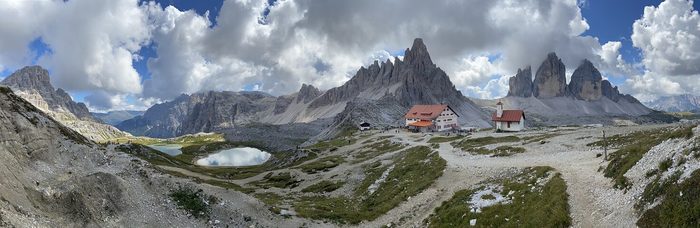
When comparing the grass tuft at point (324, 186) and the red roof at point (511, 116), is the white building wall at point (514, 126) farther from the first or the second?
the grass tuft at point (324, 186)

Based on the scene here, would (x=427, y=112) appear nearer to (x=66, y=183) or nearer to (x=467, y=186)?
(x=467, y=186)

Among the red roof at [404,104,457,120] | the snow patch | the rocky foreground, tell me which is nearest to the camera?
the rocky foreground

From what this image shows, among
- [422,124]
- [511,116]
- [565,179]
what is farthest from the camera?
[422,124]

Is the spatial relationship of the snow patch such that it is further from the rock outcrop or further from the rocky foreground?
the rock outcrop

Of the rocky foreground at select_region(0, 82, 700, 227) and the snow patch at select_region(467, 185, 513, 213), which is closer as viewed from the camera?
the rocky foreground at select_region(0, 82, 700, 227)

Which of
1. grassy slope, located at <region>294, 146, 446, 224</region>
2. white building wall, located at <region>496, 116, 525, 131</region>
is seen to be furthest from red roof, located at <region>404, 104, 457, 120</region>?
grassy slope, located at <region>294, 146, 446, 224</region>

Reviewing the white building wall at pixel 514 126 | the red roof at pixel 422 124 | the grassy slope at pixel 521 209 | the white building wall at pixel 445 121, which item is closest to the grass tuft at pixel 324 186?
the grassy slope at pixel 521 209

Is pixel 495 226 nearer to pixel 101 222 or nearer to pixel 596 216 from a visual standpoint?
pixel 596 216

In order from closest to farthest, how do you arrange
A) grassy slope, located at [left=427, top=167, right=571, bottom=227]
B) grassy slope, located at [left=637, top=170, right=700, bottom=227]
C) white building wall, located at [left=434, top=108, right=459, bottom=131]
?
grassy slope, located at [left=637, top=170, right=700, bottom=227] < grassy slope, located at [left=427, top=167, right=571, bottom=227] < white building wall, located at [left=434, top=108, right=459, bottom=131]

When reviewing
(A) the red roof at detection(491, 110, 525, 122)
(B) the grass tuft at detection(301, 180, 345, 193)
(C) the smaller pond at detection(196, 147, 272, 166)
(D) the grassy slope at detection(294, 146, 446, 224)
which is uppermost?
(A) the red roof at detection(491, 110, 525, 122)

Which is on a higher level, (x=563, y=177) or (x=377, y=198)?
(x=563, y=177)

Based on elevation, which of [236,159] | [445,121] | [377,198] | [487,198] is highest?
[445,121]

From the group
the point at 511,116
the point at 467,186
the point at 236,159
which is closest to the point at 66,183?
the point at 467,186

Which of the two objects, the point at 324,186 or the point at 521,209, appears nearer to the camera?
the point at 521,209
